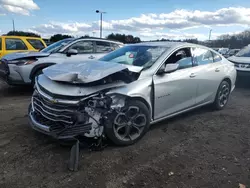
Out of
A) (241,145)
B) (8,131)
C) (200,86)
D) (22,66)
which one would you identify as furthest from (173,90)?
(22,66)

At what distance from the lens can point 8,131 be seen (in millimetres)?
3898

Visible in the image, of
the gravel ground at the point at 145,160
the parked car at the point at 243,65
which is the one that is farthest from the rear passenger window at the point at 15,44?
the parked car at the point at 243,65

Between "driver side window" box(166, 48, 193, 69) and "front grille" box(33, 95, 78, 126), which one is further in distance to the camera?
"driver side window" box(166, 48, 193, 69)

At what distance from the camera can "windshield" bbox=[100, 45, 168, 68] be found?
3.96 m

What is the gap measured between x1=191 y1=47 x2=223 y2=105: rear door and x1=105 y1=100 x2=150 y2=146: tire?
1.59 meters

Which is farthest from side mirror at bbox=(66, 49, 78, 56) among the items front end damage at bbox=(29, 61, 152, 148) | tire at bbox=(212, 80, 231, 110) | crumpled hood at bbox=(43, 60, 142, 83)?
tire at bbox=(212, 80, 231, 110)

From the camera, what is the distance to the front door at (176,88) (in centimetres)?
376

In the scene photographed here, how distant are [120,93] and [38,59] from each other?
408 cm

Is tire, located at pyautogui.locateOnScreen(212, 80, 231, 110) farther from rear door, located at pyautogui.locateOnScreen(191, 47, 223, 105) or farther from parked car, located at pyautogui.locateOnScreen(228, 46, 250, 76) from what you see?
parked car, located at pyautogui.locateOnScreen(228, 46, 250, 76)

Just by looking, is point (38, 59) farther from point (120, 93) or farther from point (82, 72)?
Result: point (120, 93)

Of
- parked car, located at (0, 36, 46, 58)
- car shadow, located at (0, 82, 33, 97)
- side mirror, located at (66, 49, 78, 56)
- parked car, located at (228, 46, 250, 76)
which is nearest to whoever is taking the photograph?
side mirror, located at (66, 49, 78, 56)

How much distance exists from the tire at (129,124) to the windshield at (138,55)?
818mm

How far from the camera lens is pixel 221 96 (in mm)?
5398

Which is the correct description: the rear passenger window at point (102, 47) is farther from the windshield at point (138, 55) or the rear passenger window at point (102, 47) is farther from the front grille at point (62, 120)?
the front grille at point (62, 120)
